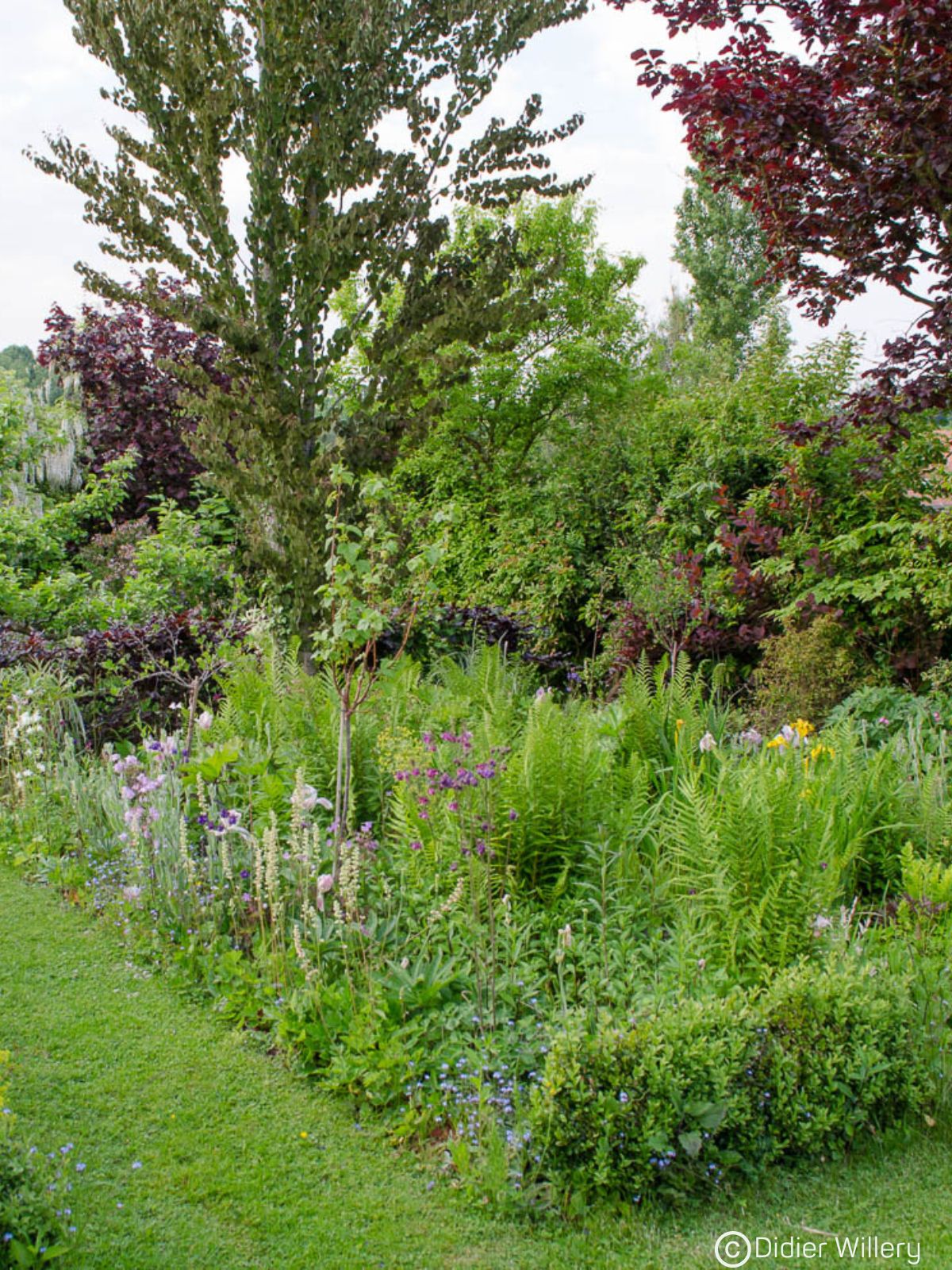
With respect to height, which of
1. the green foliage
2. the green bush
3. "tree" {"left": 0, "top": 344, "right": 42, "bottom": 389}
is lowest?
the green bush

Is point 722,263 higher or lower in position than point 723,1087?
higher

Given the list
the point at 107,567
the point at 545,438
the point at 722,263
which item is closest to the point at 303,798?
the point at 107,567

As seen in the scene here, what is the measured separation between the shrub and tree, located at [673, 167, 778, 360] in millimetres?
21286

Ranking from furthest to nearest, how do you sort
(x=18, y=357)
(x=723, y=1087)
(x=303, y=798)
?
(x=18, y=357) < (x=303, y=798) < (x=723, y=1087)

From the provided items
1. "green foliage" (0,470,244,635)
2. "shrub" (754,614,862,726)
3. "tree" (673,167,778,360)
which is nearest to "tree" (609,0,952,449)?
"shrub" (754,614,862,726)

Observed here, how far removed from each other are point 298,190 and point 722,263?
22.6 meters

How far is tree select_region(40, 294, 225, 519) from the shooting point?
11938 millimetres

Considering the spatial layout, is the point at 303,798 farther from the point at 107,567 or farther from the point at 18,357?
the point at 18,357

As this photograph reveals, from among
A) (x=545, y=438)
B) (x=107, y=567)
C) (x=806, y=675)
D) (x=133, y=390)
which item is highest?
(x=133, y=390)

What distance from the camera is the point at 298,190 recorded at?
248 inches

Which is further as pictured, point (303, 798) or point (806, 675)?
point (806, 675)

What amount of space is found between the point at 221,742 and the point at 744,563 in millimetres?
4183

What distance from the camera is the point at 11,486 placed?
10117 millimetres

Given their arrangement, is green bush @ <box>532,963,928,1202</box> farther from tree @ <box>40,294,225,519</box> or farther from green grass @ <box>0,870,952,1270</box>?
tree @ <box>40,294,225,519</box>
